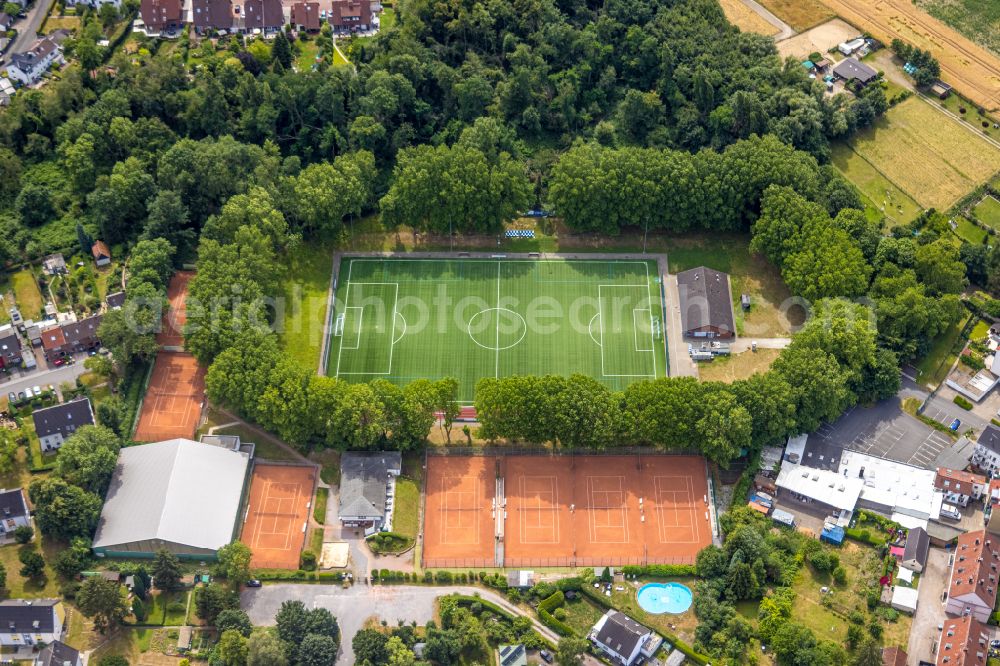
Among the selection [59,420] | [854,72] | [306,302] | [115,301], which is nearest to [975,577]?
[854,72]

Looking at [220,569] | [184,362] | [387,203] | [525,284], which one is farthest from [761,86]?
[220,569]

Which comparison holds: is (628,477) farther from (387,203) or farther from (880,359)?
(387,203)

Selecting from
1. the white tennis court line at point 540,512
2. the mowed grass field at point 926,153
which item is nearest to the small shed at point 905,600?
the white tennis court line at point 540,512

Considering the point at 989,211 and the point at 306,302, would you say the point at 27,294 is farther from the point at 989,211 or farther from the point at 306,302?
the point at 989,211

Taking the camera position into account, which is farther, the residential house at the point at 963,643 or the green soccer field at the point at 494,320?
the green soccer field at the point at 494,320

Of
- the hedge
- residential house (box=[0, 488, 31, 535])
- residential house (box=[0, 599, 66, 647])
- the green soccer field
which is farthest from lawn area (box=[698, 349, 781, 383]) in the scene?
residential house (box=[0, 488, 31, 535])

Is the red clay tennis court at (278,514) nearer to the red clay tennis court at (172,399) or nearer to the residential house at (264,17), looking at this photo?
the red clay tennis court at (172,399)

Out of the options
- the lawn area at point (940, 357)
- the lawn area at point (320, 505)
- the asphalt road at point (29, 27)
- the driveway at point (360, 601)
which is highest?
the asphalt road at point (29, 27)

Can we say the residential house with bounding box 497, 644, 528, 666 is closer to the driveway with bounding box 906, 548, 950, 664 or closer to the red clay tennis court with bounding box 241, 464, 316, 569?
the red clay tennis court with bounding box 241, 464, 316, 569
